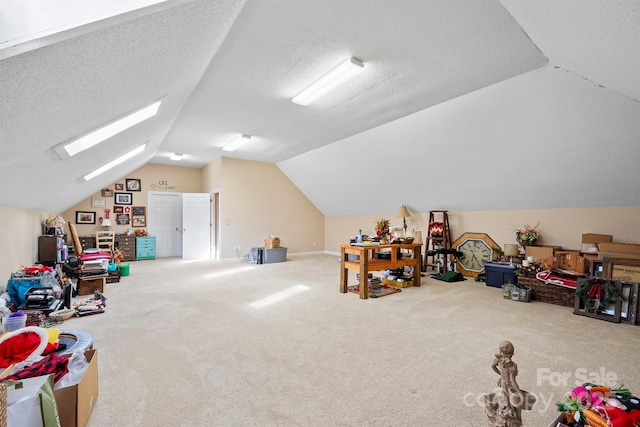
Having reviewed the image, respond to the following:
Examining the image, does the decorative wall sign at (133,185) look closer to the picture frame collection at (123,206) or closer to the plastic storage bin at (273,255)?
the picture frame collection at (123,206)

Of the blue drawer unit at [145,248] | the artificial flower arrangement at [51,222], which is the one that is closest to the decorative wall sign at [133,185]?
the blue drawer unit at [145,248]

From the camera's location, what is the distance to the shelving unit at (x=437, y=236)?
20.4 feet

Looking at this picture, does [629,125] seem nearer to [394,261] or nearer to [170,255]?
[394,261]

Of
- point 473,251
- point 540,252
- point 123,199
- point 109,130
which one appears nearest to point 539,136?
point 540,252

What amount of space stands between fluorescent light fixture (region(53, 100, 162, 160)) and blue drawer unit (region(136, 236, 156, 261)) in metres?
5.67

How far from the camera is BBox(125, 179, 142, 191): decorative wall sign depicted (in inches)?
334

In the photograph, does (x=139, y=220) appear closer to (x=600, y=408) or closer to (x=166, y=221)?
(x=166, y=221)

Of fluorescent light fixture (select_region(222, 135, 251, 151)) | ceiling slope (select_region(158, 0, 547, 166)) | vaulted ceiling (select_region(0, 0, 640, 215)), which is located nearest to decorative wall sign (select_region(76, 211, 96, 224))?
vaulted ceiling (select_region(0, 0, 640, 215))

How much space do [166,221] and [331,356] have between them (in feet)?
27.0

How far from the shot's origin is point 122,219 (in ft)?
27.5

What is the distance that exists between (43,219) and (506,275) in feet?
26.6

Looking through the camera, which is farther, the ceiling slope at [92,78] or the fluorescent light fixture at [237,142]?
the fluorescent light fixture at [237,142]

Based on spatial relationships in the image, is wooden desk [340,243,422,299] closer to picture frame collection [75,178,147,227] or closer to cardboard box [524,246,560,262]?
cardboard box [524,246,560,262]

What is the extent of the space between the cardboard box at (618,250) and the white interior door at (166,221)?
9.83 metres
